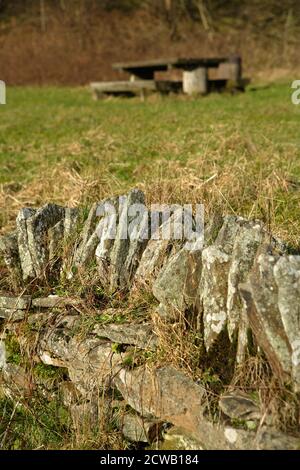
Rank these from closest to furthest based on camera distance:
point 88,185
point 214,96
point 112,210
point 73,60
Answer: point 112,210, point 88,185, point 214,96, point 73,60

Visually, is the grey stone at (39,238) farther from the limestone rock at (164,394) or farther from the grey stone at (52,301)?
the limestone rock at (164,394)

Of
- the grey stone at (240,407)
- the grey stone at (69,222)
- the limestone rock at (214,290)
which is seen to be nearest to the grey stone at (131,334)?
the limestone rock at (214,290)

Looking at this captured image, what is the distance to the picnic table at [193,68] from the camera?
15172 mm

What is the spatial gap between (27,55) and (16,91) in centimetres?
393

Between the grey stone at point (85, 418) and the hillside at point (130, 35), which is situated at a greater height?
the hillside at point (130, 35)

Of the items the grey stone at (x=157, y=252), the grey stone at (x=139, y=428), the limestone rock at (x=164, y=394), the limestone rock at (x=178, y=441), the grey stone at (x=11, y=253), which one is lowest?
the grey stone at (x=139, y=428)

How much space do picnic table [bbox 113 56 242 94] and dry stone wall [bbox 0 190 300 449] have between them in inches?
439

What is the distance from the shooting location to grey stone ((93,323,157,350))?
3.64 meters

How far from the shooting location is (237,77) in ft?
55.1

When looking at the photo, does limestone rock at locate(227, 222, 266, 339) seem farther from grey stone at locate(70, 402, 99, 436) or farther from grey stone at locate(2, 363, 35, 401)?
grey stone at locate(2, 363, 35, 401)

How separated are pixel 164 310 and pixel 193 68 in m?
12.7

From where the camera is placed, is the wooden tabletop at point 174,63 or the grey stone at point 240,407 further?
the wooden tabletop at point 174,63

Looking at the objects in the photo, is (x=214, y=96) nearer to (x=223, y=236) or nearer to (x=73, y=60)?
(x=73, y=60)

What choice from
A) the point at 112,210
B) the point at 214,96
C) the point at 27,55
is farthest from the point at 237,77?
the point at 112,210
